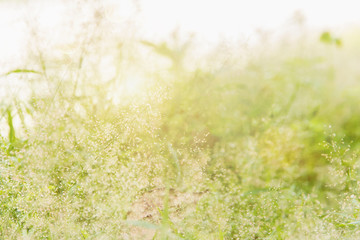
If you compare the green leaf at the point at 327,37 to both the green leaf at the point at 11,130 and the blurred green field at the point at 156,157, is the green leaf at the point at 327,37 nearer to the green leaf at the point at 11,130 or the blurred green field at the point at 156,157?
the blurred green field at the point at 156,157

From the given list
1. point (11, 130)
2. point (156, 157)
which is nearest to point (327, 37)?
point (156, 157)

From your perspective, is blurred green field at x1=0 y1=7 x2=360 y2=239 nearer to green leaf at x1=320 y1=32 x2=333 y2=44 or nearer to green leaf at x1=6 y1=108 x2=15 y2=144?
green leaf at x1=6 y1=108 x2=15 y2=144

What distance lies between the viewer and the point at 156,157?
1382mm

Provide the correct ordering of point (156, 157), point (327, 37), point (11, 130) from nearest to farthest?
point (156, 157), point (11, 130), point (327, 37)

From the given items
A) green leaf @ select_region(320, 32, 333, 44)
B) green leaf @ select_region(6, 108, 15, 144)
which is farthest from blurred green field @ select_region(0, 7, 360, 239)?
green leaf @ select_region(320, 32, 333, 44)

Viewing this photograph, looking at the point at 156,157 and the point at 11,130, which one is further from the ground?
the point at 11,130

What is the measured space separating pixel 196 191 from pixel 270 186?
319 millimetres

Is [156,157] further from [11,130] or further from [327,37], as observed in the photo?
[327,37]

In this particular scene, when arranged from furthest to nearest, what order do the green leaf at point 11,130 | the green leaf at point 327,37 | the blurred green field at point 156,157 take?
the green leaf at point 327,37 → the green leaf at point 11,130 → the blurred green field at point 156,157

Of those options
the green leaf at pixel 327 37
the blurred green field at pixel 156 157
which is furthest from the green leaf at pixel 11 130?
the green leaf at pixel 327 37

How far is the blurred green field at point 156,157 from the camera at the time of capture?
135 cm

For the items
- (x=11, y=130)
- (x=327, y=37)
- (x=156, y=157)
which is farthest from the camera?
(x=327, y=37)

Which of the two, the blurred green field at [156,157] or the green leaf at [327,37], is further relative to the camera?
the green leaf at [327,37]

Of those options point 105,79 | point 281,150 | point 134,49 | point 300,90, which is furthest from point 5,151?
point 300,90
